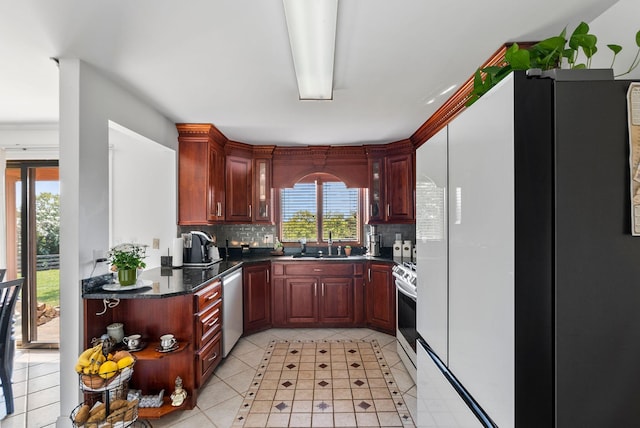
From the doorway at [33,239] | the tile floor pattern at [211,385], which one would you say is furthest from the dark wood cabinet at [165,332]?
the doorway at [33,239]

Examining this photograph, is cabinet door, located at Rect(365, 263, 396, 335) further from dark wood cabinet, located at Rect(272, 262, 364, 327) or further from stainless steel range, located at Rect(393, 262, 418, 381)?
stainless steel range, located at Rect(393, 262, 418, 381)

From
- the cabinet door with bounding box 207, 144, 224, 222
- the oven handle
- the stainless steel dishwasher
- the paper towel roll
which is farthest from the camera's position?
the cabinet door with bounding box 207, 144, 224, 222

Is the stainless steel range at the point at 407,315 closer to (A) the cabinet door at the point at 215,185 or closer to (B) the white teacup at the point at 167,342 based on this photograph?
(B) the white teacup at the point at 167,342

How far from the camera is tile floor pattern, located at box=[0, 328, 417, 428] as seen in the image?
2.25 m

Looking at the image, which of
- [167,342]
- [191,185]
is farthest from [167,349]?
[191,185]

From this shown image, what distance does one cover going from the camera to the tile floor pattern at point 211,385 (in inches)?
88.5

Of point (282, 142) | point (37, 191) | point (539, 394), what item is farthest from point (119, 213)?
point (539, 394)

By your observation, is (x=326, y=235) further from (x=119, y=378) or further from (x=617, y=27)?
(x=617, y=27)

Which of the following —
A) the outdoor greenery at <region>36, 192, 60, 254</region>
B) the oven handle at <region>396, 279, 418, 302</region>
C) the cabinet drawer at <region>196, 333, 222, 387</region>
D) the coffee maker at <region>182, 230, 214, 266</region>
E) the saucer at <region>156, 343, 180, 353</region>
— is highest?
the outdoor greenery at <region>36, 192, 60, 254</region>

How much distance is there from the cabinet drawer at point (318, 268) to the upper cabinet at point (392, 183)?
768 mm

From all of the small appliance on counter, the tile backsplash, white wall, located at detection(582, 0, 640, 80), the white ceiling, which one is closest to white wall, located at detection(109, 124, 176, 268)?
the small appliance on counter

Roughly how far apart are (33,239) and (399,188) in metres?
4.22

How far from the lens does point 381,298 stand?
153 inches

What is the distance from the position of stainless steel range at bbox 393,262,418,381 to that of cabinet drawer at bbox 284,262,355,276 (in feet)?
2.79
